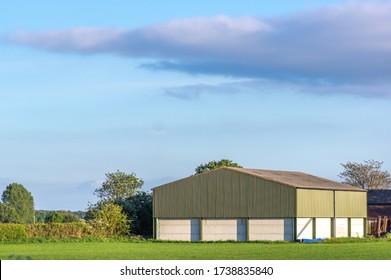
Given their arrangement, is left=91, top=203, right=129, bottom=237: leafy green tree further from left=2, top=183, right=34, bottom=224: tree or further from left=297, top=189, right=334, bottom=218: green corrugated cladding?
left=2, top=183, right=34, bottom=224: tree

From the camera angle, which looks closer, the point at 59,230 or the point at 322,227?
the point at 59,230

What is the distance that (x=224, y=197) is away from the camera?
7494cm

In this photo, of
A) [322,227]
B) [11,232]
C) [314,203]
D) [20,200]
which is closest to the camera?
[11,232]

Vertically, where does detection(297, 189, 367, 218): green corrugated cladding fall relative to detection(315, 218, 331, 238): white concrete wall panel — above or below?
above

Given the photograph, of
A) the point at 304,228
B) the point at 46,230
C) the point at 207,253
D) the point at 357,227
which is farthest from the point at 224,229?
the point at 207,253

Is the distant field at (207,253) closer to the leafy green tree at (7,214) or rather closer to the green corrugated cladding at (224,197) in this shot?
the green corrugated cladding at (224,197)

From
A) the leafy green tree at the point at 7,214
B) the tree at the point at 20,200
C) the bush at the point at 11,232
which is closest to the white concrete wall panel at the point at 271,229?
the bush at the point at 11,232

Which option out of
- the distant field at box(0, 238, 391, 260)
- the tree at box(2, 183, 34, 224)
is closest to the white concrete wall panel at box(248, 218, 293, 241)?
Answer: the distant field at box(0, 238, 391, 260)

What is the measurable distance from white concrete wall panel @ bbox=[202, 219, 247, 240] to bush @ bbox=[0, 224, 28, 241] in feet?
46.4

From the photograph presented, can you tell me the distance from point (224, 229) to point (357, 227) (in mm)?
14016

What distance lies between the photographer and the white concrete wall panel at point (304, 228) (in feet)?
235

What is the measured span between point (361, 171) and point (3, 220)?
5797 centimetres

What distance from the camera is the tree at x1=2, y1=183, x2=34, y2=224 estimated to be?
170 m

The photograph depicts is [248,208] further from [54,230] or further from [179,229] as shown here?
[54,230]
